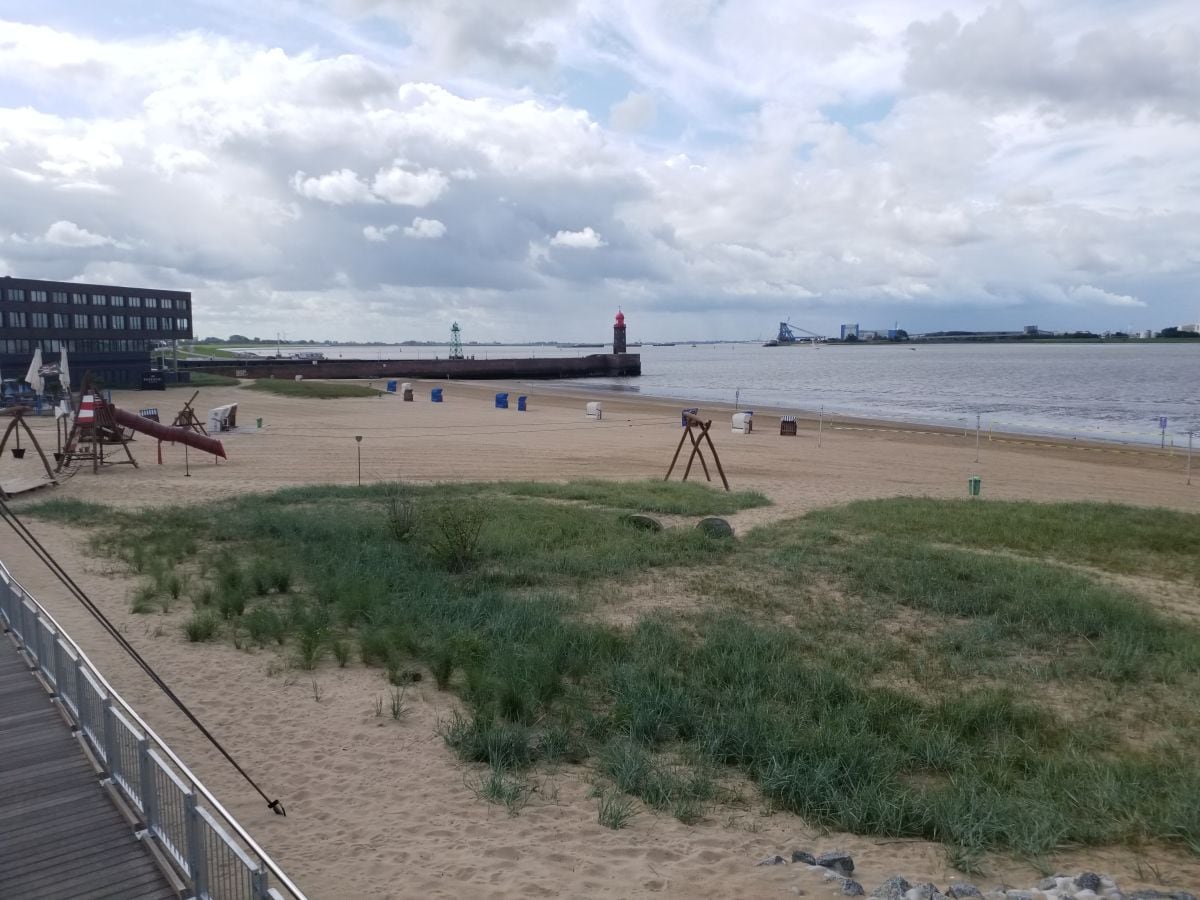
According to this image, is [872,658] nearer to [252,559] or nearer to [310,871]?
[310,871]

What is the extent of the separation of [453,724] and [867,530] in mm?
11658

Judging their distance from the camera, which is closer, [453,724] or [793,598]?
[453,724]

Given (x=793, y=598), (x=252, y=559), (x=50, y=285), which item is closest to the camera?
(x=793, y=598)

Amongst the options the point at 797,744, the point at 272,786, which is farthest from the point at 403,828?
the point at 797,744

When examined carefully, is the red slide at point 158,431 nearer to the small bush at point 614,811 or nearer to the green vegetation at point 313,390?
the small bush at point 614,811

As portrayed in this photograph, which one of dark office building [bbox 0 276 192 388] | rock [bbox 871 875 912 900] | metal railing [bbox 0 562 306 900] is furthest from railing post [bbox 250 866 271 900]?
dark office building [bbox 0 276 192 388]

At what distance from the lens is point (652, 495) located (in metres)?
22.4

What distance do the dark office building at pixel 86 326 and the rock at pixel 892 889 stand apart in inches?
2739

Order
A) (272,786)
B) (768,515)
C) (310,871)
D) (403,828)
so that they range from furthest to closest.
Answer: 1. (768,515)
2. (272,786)
3. (403,828)
4. (310,871)

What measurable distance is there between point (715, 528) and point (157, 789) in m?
12.7

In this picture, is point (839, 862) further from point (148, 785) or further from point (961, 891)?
point (148, 785)

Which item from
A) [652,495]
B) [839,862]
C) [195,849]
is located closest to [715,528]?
[652,495]

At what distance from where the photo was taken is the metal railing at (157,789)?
206 inches

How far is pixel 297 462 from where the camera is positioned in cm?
2986
